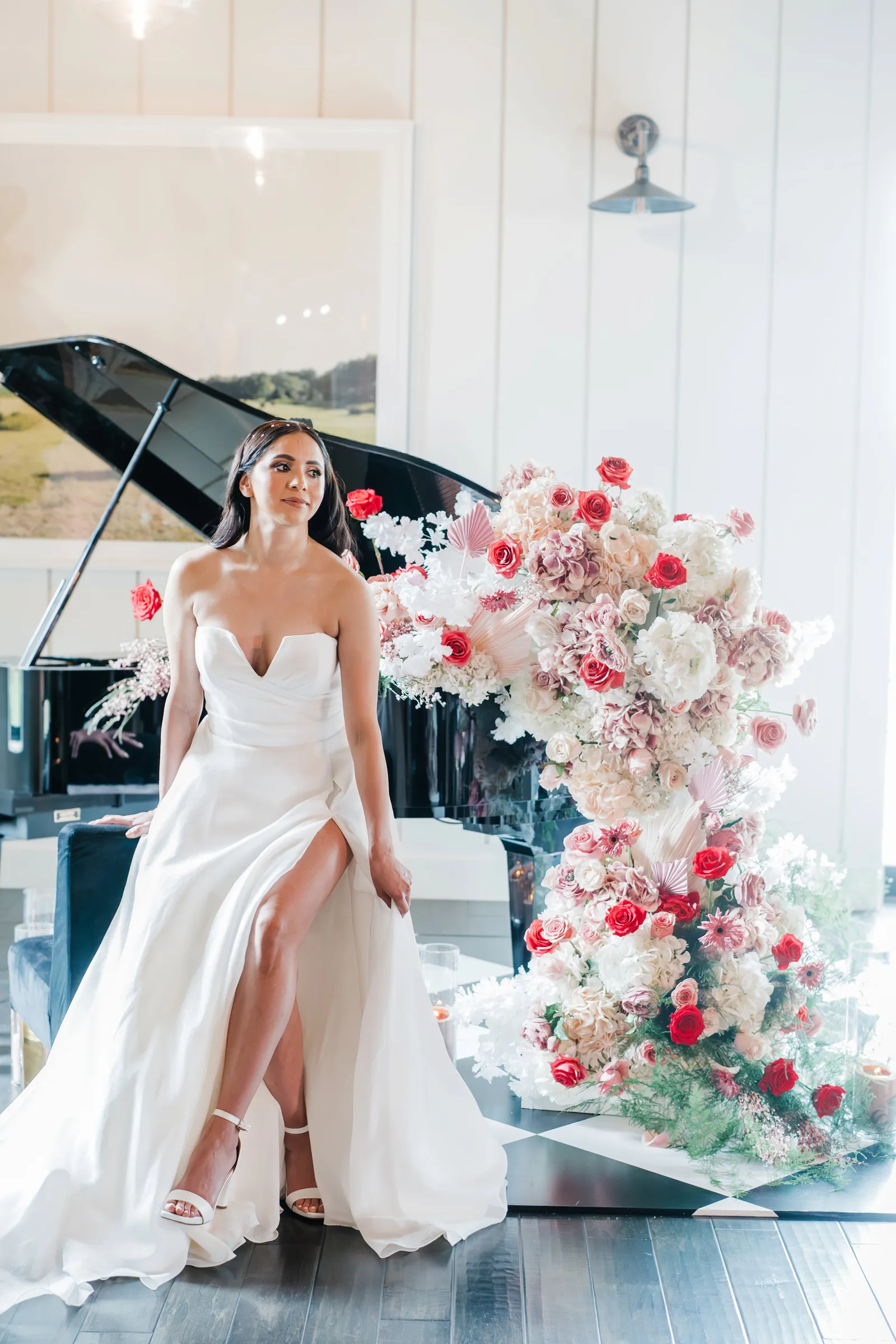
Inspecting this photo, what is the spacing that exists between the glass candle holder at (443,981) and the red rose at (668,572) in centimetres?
114

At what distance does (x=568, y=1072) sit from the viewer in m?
2.72

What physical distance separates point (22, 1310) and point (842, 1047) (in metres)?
1.84

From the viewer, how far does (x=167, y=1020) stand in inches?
87.1

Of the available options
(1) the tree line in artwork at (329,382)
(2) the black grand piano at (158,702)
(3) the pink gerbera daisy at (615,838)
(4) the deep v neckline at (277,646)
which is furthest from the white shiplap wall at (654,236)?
(4) the deep v neckline at (277,646)

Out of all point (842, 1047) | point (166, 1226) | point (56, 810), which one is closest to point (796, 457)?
point (842, 1047)

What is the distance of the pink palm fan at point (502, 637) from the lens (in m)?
2.86

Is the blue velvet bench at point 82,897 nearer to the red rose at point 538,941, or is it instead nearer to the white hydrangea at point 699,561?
the red rose at point 538,941

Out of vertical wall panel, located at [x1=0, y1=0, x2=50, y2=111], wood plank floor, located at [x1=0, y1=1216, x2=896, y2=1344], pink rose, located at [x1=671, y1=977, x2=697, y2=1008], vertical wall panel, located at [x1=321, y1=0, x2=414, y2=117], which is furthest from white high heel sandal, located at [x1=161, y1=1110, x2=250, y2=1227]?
vertical wall panel, located at [x1=0, y1=0, x2=50, y2=111]

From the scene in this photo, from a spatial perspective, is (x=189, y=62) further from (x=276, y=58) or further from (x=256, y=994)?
(x=256, y=994)

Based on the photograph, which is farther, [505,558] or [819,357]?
[819,357]

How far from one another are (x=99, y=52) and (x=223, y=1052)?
15.1 feet

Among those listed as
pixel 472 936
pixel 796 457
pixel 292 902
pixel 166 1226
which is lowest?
pixel 472 936

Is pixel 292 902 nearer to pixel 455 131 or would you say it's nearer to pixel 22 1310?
pixel 22 1310

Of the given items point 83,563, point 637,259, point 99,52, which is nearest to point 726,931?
point 83,563
